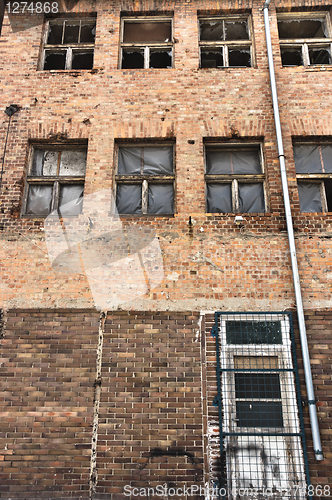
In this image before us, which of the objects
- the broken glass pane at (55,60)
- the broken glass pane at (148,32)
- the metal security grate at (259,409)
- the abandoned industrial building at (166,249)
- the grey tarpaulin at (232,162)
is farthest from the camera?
the broken glass pane at (148,32)

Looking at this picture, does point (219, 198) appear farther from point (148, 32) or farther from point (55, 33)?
point (55, 33)

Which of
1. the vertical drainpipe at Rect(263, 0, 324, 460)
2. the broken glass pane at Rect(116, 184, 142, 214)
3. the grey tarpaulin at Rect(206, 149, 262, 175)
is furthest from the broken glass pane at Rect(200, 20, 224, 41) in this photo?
the broken glass pane at Rect(116, 184, 142, 214)

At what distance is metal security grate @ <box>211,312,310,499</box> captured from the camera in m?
5.23

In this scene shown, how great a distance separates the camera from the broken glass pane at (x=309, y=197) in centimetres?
679

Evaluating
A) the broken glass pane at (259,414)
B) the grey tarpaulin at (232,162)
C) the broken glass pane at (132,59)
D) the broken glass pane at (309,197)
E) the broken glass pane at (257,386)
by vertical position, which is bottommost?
the broken glass pane at (259,414)

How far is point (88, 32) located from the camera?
8.27 metres

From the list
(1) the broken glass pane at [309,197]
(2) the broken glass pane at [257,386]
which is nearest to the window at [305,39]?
(1) the broken glass pane at [309,197]

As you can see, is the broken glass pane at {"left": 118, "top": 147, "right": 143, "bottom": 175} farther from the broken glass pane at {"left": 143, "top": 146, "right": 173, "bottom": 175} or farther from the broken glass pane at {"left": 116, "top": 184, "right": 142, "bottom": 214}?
the broken glass pane at {"left": 116, "top": 184, "right": 142, "bottom": 214}

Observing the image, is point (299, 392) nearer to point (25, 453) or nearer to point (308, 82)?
point (25, 453)

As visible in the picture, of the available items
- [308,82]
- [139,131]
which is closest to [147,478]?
[139,131]

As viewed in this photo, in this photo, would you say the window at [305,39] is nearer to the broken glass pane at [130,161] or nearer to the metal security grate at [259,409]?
the broken glass pane at [130,161]

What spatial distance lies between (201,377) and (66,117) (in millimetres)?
5589

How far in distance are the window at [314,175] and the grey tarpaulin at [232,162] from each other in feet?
2.66

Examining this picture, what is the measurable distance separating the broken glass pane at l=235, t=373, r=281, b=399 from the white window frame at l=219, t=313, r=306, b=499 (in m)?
0.08
